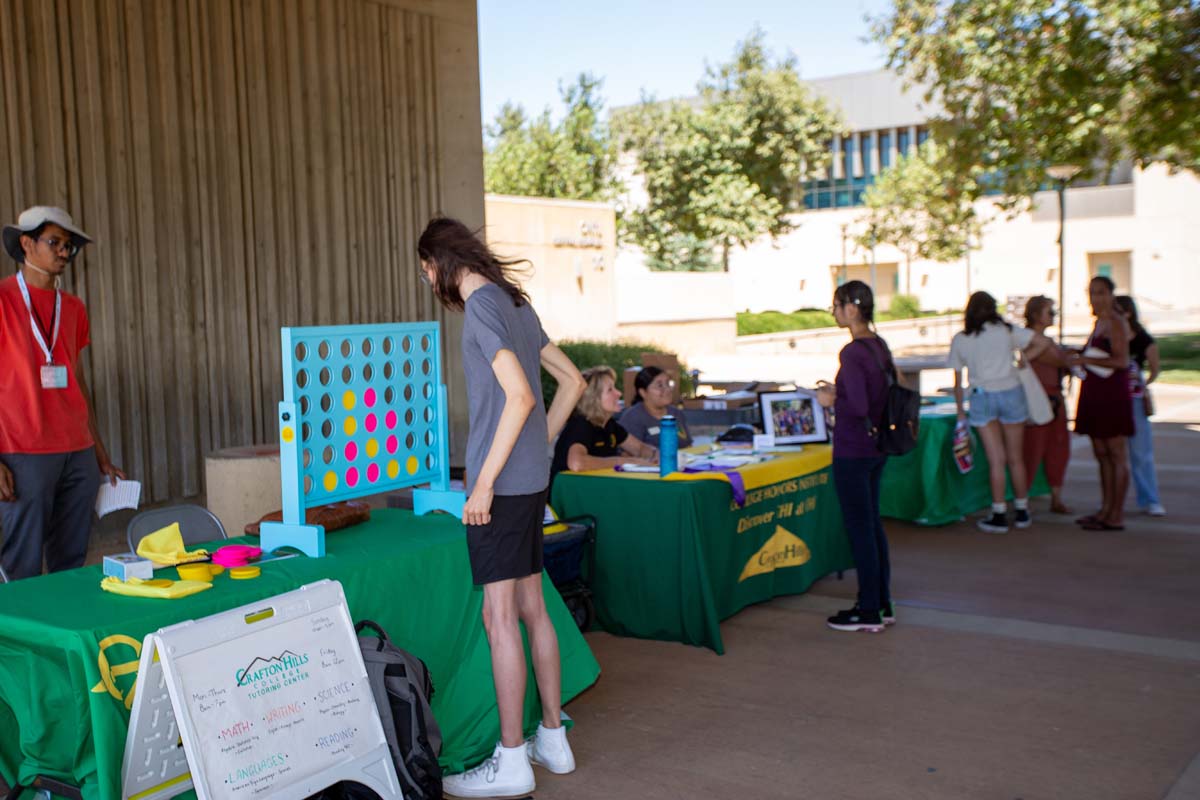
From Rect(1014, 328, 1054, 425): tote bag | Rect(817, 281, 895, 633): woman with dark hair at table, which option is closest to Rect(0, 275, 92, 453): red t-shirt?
Rect(817, 281, 895, 633): woman with dark hair at table

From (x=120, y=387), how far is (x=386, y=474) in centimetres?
400

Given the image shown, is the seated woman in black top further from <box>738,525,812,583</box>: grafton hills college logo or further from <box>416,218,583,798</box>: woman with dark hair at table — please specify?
<box>416,218,583,798</box>: woman with dark hair at table

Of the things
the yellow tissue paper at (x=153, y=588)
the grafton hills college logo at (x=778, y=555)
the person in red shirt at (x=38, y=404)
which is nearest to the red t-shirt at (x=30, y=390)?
the person in red shirt at (x=38, y=404)

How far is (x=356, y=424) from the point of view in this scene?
389 cm

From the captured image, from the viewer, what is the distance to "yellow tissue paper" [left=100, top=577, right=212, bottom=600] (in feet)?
10.1

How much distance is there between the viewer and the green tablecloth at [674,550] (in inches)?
202

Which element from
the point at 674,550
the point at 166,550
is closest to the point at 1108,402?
the point at 674,550

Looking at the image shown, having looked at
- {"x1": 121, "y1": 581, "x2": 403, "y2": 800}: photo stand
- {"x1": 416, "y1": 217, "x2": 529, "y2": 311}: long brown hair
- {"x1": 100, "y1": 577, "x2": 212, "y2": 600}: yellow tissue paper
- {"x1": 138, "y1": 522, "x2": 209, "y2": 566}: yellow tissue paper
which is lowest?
{"x1": 121, "y1": 581, "x2": 403, "y2": 800}: photo stand

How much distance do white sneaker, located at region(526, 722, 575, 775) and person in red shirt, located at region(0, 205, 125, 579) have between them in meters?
1.97

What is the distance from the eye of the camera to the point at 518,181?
1384 inches

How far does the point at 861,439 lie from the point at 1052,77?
10301 millimetres

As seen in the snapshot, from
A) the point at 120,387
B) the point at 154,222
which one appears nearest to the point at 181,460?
the point at 120,387

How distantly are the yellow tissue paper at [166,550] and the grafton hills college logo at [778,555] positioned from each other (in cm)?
288

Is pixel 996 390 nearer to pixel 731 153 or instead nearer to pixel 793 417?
pixel 793 417
